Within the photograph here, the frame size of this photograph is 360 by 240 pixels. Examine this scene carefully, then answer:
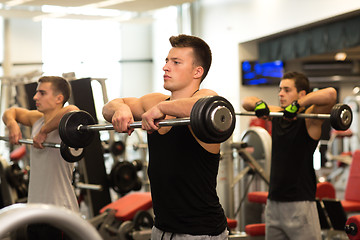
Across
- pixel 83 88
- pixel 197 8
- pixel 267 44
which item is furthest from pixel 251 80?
pixel 83 88

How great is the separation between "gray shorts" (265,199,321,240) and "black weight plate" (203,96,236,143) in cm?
146

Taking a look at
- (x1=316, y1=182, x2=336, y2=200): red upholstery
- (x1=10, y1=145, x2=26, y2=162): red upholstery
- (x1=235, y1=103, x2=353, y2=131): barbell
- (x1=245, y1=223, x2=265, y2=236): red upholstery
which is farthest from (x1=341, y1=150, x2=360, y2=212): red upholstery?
(x1=10, y1=145, x2=26, y2=162): red upholstery

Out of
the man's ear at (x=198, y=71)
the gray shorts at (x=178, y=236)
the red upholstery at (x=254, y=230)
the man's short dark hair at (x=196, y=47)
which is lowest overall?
the red upholstery at (x=254, y=230)

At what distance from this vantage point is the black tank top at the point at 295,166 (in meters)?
2.89

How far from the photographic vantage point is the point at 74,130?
7.00 ft

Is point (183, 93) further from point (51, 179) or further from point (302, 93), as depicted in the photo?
point (302, 93)

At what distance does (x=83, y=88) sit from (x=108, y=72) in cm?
760

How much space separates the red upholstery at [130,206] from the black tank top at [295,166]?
1460 mm

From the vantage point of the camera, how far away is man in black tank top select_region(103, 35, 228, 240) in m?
1.78

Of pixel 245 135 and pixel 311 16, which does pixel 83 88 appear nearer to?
pixel 245 135

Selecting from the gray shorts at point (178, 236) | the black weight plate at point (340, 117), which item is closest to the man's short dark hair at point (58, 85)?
the gray shorts at point (178, 236)

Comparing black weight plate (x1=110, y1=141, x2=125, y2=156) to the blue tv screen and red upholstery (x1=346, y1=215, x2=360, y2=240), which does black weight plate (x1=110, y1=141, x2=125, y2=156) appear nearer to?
red upholstery (x1=346, y1=215, x2=360, y2=240)

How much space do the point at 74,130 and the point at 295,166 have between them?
55.1 inches

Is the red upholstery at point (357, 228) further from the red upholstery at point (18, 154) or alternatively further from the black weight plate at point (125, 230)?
the red upholstery at point (18, 154)
